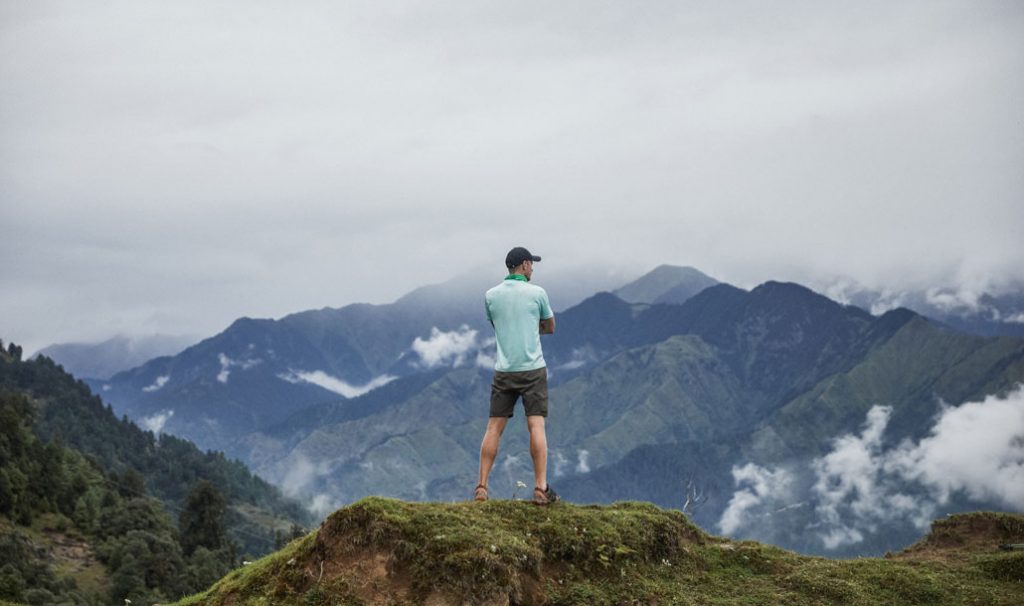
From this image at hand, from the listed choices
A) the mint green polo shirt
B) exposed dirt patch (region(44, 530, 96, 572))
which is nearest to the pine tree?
exposed dirt patch (region(44, 530, 96, 572))

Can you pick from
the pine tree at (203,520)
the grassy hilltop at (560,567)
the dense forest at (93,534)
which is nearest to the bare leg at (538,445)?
the grassy hilltop at (560,567)

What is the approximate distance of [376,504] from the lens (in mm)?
14047

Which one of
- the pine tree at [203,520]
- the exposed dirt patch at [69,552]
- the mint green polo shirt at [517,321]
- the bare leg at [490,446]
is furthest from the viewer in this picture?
the pine tree at [203,520]

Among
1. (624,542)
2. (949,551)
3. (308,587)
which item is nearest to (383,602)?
(308,587)

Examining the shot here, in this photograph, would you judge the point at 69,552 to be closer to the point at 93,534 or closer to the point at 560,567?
the point at 93,534

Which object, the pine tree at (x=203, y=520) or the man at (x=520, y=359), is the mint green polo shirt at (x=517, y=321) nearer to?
the man at (x=520, y=359)

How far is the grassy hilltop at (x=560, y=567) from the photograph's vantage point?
13.2 m

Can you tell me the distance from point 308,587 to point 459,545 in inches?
93.0

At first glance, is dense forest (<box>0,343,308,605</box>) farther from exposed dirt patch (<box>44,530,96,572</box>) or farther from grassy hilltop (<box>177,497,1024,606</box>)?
grassy hilltop (<box>177,497,1024,606</box>)

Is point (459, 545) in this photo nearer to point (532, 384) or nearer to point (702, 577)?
point (532, 384)

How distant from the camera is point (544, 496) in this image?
15977 mm

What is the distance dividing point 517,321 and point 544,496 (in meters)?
3.23

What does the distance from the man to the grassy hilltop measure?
97 centimetres

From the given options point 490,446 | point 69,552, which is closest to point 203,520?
point 69,552
